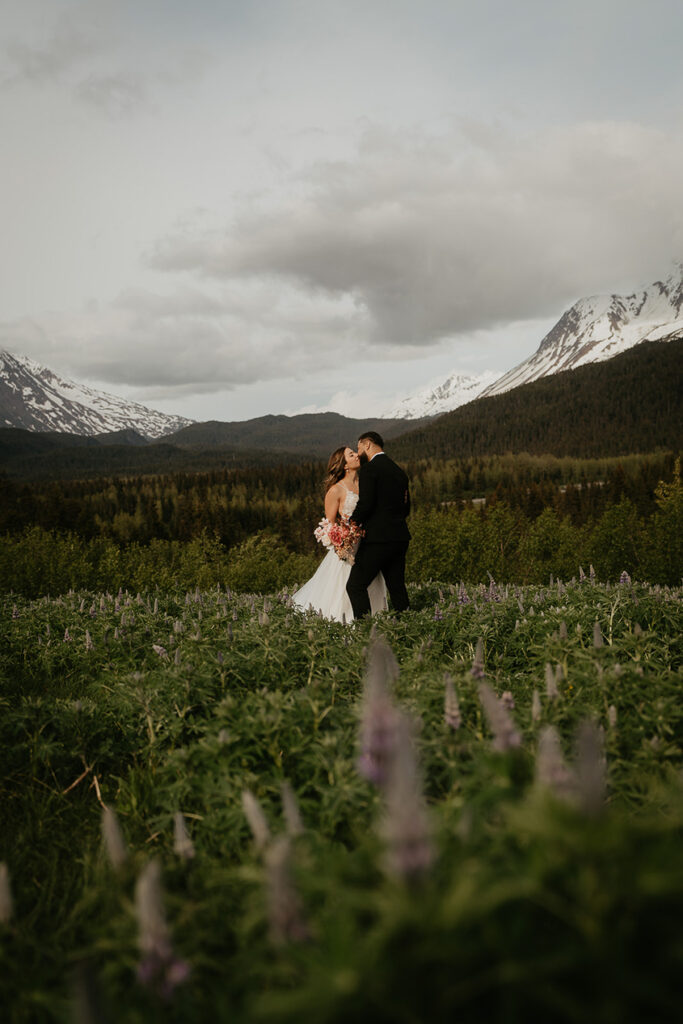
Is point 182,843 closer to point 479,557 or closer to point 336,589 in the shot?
point 336,589

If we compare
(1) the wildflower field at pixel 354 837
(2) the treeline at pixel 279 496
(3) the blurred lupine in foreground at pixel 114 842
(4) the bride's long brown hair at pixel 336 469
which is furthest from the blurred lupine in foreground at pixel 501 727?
(2) the treeline at pixel 279 496

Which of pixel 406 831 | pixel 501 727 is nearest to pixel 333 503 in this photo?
pixel 501 727

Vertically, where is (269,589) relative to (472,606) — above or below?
below

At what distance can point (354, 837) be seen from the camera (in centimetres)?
250

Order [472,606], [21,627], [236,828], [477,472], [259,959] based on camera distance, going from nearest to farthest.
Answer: [259,959], [236,828], [472,606], [21,627], [477,472]

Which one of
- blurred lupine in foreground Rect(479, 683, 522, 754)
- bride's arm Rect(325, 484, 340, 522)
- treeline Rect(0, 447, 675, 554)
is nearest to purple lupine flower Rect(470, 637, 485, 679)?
blurred lupine in foreground Rect(479, 683, 522, 754)

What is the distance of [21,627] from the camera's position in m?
8.13

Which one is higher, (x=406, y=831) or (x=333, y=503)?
(x=333, y=503)

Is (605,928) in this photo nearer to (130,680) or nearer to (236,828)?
(236,828)

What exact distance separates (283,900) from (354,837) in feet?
4.32

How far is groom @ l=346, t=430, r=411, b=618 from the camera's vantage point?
8305mm

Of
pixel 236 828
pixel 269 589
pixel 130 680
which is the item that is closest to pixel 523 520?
pixel 269 589

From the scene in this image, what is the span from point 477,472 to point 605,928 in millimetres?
146123

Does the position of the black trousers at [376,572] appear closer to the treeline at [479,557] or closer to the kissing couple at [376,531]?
the kissing couple at [376,531]
